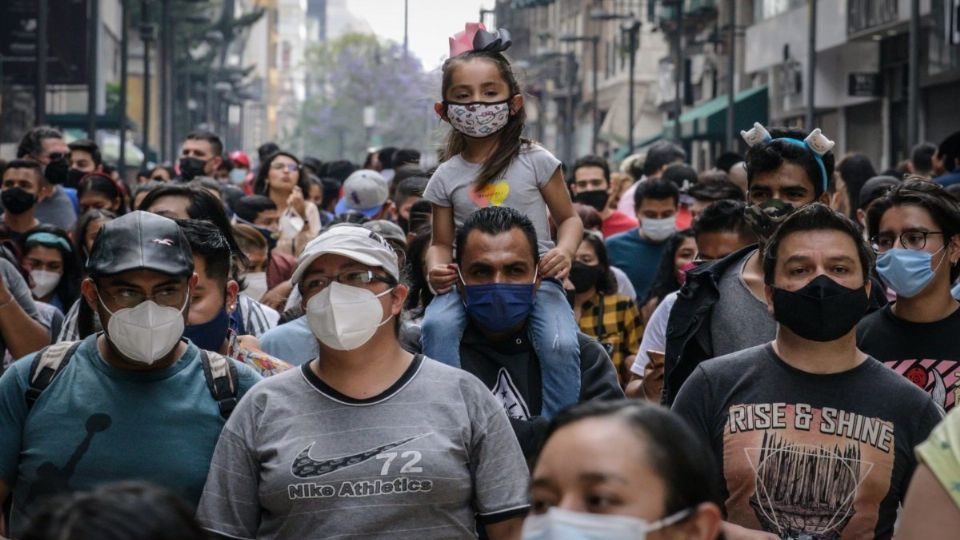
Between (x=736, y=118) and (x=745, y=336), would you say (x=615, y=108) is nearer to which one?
(x=736, y=118)

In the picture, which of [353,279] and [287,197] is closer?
[353,279]

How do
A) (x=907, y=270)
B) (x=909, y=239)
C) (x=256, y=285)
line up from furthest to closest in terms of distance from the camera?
(x=256, y=285) → (x=909, y=239) → (x=907, y=270)

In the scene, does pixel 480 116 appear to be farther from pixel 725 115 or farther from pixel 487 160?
pixel 725 115

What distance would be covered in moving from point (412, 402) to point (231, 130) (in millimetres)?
125783

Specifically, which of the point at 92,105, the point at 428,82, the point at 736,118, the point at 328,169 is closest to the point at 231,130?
the point at 736,118

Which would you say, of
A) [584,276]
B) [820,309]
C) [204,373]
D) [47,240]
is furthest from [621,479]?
[47,240]

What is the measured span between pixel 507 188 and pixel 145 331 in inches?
102

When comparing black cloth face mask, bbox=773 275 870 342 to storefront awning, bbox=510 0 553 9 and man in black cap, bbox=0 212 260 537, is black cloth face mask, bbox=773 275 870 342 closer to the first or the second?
man in black cap, bbox=0 212 260 537

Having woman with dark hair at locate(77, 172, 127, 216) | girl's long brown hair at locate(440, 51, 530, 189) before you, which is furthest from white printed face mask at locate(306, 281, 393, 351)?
woman with dark hair at locate(77, 172, 127, 216)

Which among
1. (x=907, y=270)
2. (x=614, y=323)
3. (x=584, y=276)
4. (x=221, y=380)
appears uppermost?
(x=907, y=270)

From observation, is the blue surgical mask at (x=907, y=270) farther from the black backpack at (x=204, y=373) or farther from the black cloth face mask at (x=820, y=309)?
the black backpack at (x=204, y=373)

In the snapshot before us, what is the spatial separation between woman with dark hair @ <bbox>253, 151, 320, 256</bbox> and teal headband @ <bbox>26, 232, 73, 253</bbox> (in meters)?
3.70

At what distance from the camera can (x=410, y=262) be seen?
28.1 ft

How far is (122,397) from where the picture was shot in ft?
18.8
